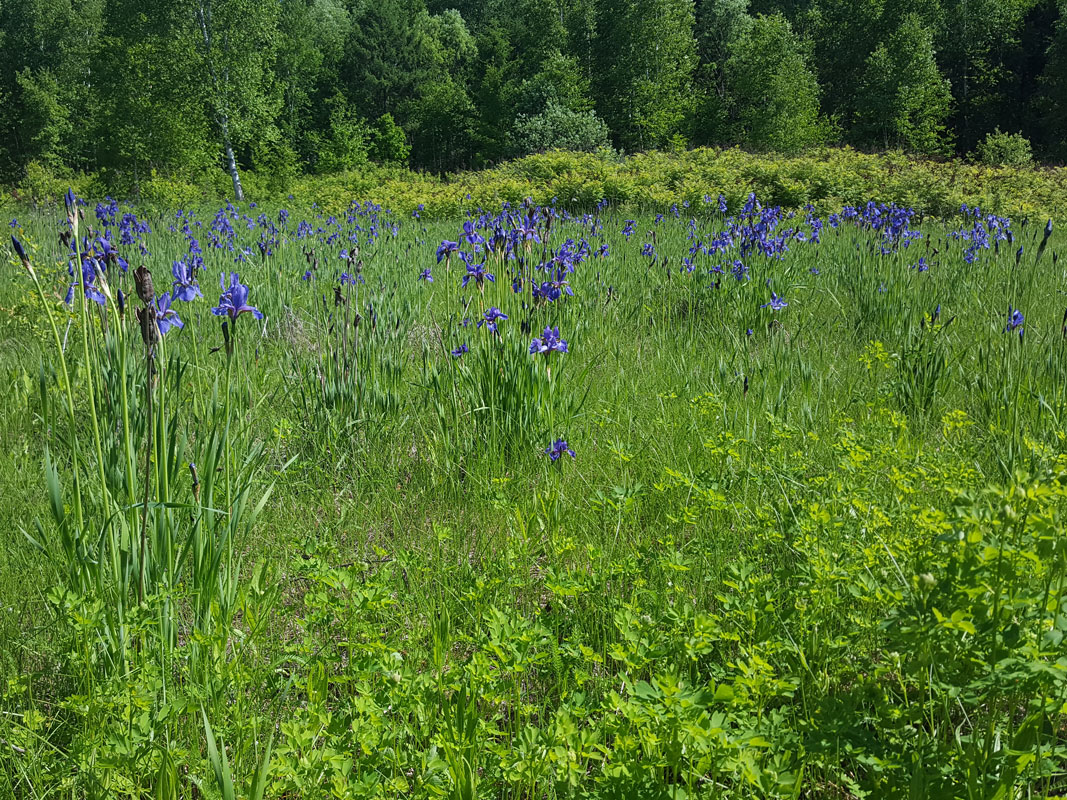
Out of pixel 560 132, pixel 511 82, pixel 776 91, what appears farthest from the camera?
pixel 511 82

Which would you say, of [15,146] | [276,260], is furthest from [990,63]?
[15,146]

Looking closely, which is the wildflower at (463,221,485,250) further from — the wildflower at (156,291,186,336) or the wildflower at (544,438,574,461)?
the wildflower at (156,291,186,336)

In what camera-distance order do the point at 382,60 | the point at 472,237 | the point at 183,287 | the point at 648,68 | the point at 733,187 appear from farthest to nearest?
1. the point at 382,60
2. the point at 648,68
3. the point at 733,187
4. the point at 472,237
5. the point at 183,287

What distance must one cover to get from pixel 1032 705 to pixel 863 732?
30 cm

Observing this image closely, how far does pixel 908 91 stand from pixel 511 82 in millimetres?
22204

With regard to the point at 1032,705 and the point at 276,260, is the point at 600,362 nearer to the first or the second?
the point at 1032,705

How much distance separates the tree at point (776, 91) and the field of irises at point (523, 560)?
30.1 metres

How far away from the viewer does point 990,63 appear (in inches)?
Result: 1507

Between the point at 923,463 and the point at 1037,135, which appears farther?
the point at 1037,135

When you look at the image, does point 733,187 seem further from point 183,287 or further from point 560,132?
point 560,132

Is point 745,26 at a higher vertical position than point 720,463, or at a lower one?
higher

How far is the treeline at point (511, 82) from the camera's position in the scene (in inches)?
908

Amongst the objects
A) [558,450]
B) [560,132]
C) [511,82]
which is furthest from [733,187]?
[511,82]

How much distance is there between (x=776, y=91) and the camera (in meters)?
31.2
